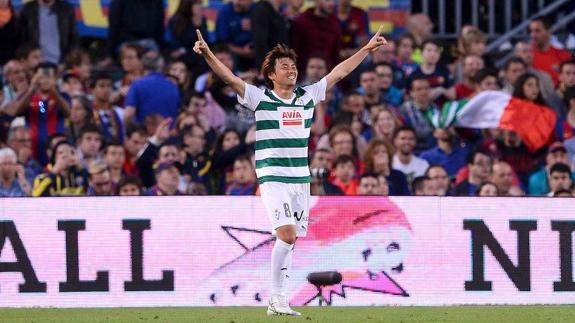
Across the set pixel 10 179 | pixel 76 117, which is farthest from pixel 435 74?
pixel 10 179

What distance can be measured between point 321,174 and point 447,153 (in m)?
2.27

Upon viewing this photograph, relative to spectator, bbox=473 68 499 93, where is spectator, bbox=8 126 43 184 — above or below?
below

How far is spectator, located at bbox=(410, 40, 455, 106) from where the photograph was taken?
19703 mm

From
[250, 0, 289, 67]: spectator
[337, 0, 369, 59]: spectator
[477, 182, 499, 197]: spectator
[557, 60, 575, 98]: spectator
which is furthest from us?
[337, 0, 369, 59]: spectator

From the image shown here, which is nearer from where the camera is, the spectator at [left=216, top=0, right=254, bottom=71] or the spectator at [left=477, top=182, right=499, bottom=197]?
the spectator at [left=477, top=182, right=499, bottom=197]

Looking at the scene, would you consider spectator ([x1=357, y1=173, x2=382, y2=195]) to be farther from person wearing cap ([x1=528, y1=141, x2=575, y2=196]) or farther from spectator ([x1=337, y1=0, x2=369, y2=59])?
spectator ([x1=337, y1=0, x2=369, y2=59])

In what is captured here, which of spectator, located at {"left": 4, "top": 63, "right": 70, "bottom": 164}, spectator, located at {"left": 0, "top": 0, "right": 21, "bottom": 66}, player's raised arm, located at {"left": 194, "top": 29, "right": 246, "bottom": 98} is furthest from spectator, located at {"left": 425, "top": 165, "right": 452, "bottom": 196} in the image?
spectator, located at {"left": 0, "top": 0, "right": 21, "bottom": 66}

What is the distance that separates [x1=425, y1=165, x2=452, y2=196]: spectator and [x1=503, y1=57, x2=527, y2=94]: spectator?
2.67m

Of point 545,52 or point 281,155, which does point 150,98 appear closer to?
point 545,52

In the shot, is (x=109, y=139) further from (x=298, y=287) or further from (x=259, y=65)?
(x=298, y=287)

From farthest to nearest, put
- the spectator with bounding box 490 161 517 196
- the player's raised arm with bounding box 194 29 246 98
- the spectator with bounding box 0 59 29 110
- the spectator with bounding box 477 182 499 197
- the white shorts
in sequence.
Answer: the spectator with bounding box 0 59 29 110, the spectator with bounding box 490 161 517 196, the spectator with bounding box 477 182 499 197, the white shorts, the player's raised arm with bounding box 194 29 246 98

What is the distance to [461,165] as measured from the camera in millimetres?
18469

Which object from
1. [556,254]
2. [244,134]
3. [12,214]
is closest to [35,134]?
[244,134]

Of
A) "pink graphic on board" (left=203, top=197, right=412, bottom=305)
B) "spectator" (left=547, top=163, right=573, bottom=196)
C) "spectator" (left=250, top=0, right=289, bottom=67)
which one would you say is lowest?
"pink graphic on board" (left=203, top=197, right=412, bottom=305)
